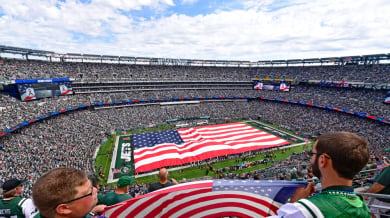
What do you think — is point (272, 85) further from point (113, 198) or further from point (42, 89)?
point (42, 89)

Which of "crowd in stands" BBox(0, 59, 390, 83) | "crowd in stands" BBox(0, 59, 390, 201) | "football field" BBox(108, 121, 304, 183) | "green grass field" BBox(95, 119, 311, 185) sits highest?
"crowd in stands" BBox(0, 59, 390, 83)

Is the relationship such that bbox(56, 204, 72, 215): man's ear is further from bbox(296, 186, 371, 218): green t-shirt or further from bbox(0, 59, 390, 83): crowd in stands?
bbox(0, 59, 390, 83): crowd in stands

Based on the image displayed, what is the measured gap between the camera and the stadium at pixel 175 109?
21766 millimetres

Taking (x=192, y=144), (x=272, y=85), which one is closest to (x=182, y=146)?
(x=192, y=144)

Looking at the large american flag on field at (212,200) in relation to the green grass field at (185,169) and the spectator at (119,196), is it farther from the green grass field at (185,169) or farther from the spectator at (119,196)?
the green grass field at (185,169)

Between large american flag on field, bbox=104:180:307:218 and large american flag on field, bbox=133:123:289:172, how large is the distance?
57.8 ft

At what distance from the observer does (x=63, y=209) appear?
185 centimetres

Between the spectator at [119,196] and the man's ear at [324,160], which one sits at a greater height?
the man's ear at [324,160]

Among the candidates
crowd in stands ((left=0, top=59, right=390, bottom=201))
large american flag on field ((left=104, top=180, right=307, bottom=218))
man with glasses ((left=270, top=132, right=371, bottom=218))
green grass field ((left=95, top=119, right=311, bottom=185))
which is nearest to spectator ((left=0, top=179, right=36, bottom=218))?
large american flag on field ((left=104, top=180, right=307, bottom=218))

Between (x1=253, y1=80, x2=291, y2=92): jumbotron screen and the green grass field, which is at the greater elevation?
(x1=253, y1=80, x2=291, y2=92): jumbotron screen

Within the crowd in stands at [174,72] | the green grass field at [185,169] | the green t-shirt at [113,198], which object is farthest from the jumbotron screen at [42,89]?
the green t-shirt at [113,198]

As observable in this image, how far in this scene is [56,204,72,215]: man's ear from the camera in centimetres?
182

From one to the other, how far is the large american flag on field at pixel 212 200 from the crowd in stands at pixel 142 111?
12653 mm

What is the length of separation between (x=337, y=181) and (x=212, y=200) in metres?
3.49
